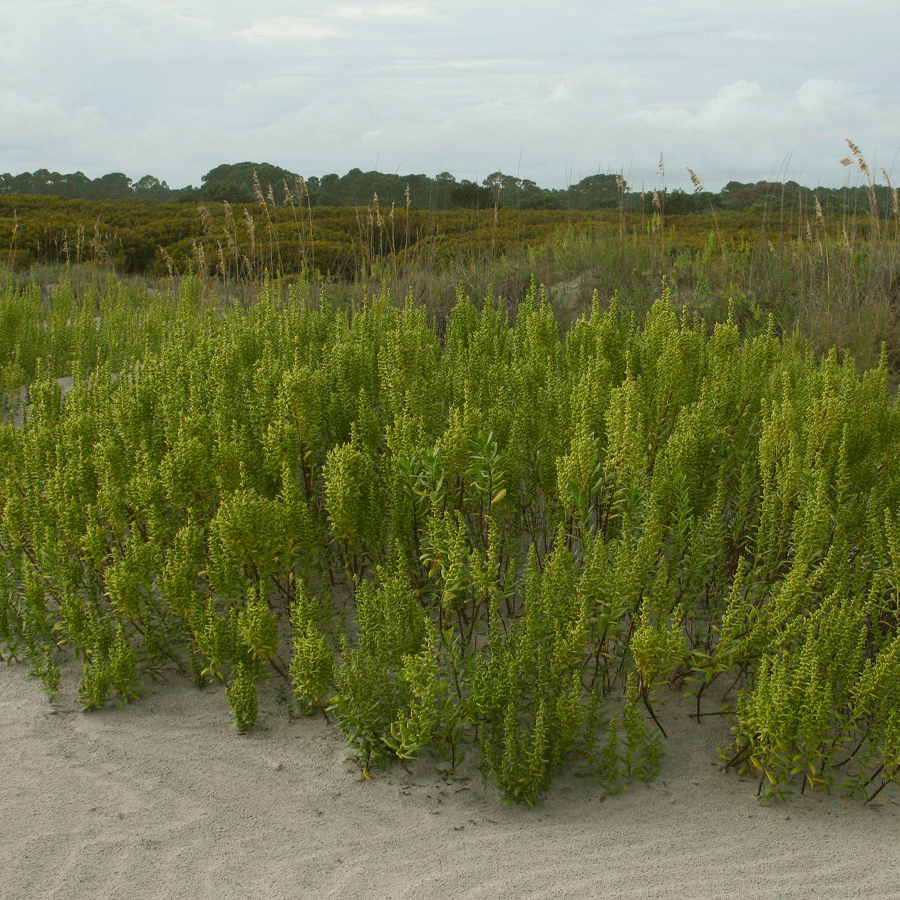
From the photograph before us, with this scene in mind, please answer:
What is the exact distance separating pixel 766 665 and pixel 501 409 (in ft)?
4.85

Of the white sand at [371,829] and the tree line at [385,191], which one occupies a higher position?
the tree line at [385,191]

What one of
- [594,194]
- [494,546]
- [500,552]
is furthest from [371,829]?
[594,194]

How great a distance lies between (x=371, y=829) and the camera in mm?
2371

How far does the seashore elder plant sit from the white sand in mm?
105

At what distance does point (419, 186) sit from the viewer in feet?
82.4

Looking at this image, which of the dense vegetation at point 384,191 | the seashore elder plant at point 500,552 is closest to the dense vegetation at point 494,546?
the seashore elder plant at point 500,552

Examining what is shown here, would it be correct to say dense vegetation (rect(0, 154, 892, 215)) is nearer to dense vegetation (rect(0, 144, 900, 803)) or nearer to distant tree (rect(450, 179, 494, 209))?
distant tree (rect(450, 179, 494, 209))

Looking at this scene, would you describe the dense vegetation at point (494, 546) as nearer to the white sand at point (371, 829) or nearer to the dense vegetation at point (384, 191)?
the white sand at point (371, 829)

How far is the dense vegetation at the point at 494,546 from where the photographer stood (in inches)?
96.4

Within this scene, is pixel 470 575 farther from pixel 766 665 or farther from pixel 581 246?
pixel 581 246

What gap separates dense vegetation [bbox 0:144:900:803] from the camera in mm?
2449

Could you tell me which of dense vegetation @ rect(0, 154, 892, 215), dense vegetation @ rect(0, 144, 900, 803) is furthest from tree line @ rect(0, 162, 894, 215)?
dense vegetation @ rect(0, 144, 900, 803)

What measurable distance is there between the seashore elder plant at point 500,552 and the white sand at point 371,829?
10 cm

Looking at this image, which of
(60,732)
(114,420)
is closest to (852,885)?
(60,732)
